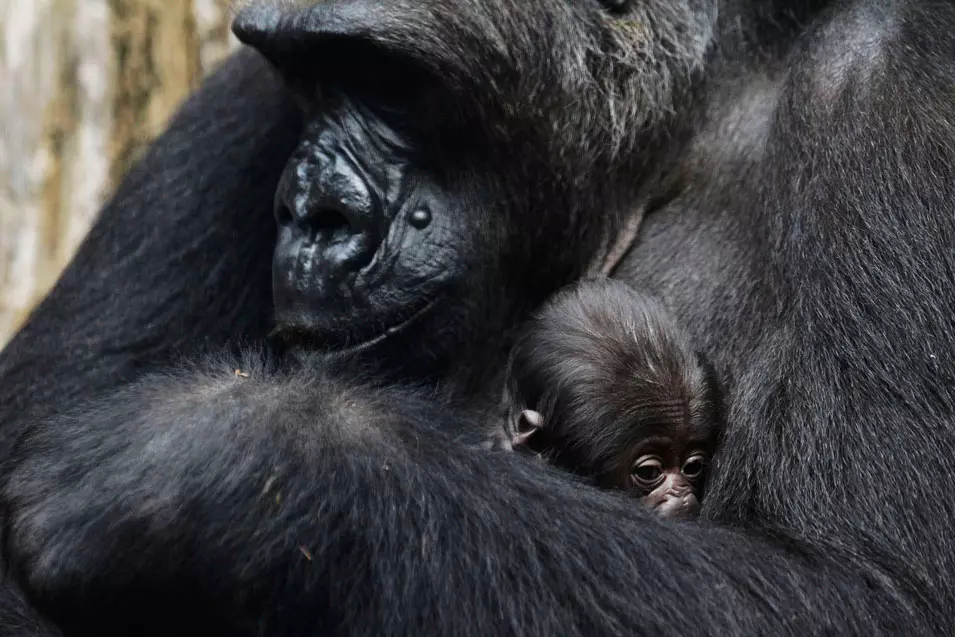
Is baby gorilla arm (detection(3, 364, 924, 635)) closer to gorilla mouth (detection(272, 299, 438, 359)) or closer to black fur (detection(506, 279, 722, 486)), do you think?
black fur (detection(506, 279, 722, 486))

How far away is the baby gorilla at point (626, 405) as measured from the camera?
3.92 meters

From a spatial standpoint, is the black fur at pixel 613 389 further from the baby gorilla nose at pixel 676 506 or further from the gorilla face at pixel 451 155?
the gorilla face at pixel 451 155

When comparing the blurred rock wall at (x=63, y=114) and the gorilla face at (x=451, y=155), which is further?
the blurred rock wall at (x=63, y=114)

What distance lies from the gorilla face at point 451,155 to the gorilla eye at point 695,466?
755 mm

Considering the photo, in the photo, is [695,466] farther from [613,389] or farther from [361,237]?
[361,237]

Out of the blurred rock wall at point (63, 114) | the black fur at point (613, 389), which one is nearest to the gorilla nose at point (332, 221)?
the black fur at point (613, 389)

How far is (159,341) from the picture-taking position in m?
4.74

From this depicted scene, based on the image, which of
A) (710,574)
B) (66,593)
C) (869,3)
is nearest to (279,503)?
(66,593)

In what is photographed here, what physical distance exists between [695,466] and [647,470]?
0.14 metres

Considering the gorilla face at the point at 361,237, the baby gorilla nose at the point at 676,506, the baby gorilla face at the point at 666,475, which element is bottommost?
the baby gorilla nose at the point at 676,506

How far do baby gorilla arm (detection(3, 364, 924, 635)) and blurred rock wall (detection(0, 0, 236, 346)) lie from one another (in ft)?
10.7

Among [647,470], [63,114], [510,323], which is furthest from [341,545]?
[63,114]

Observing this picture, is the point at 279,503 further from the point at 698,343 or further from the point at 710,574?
the point at 698,343

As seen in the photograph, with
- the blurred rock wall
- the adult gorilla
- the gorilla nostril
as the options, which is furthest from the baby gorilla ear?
the blurred rock wall
